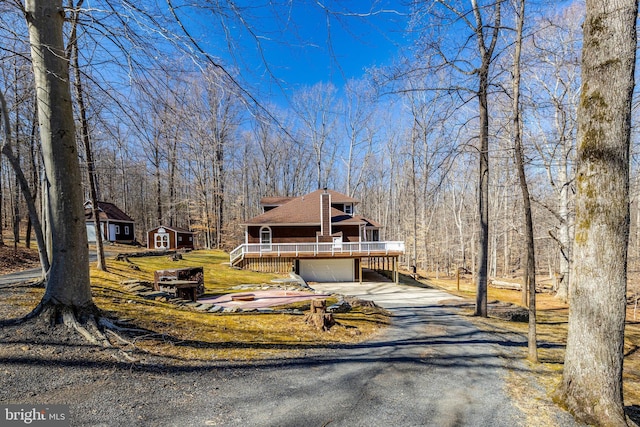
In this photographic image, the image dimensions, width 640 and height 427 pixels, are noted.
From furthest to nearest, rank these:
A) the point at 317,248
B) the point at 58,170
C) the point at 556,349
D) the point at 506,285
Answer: the point at 506,285 → the point at 317,248 → the point at 556,349 → the point at 58,170

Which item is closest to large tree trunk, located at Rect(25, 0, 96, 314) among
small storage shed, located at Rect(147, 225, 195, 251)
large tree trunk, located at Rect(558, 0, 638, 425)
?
large tree trunk, located at Rect(558, 0, 638, 425)

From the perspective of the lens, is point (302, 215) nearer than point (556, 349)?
No

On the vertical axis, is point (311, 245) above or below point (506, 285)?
above

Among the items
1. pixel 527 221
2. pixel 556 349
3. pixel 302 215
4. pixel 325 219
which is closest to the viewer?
pixel 527 221

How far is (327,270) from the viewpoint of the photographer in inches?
797

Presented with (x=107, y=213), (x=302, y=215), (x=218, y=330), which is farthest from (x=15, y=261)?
(x=107, y=213)

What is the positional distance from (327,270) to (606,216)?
58.2 ft

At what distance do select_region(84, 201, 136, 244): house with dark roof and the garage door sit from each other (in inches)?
770

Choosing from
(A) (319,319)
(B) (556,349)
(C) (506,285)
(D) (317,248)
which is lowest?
(C) (506,285)

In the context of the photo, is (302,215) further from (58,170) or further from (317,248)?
(58,170)

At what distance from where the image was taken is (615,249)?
10.2ft

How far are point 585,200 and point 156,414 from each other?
496cm

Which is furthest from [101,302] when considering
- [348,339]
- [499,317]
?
[499,317]

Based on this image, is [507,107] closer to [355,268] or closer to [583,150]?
[583,150]
